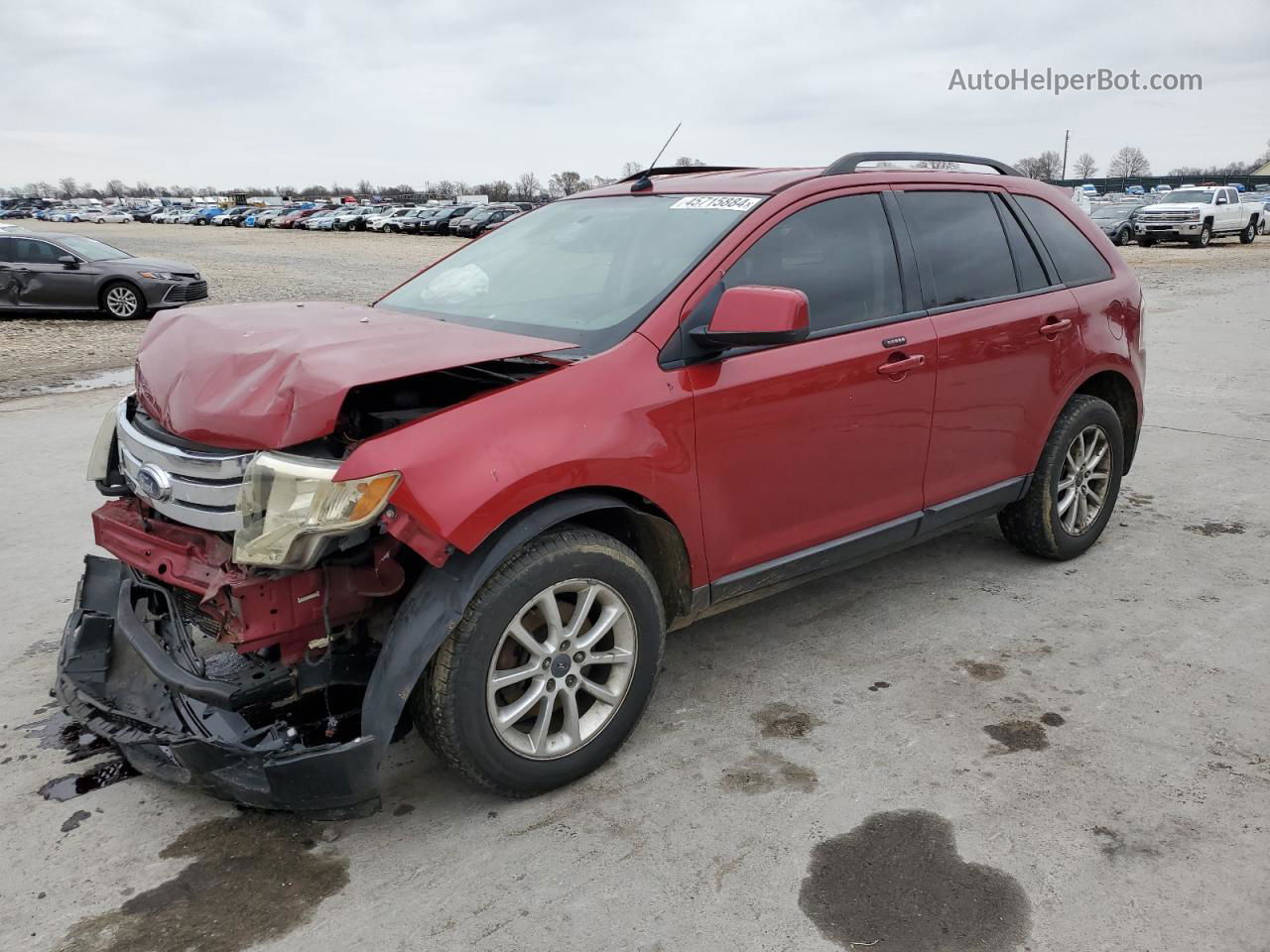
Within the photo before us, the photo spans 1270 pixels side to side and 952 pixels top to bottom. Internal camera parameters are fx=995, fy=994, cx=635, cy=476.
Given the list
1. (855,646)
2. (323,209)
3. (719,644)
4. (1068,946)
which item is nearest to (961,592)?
(855,646)

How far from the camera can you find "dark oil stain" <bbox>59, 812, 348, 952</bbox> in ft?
8.07

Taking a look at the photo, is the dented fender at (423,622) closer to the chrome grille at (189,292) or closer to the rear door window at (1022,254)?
the rear door window at (1022,254)

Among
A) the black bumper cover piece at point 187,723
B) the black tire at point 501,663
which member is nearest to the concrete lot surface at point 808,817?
the black tire at point 501,663

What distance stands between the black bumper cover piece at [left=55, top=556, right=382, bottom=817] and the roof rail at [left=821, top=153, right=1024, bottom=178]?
271cm

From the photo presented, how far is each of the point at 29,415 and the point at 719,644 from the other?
270 inches

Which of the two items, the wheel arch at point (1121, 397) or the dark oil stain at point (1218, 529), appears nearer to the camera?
the wheel arch at point (1121, 397)

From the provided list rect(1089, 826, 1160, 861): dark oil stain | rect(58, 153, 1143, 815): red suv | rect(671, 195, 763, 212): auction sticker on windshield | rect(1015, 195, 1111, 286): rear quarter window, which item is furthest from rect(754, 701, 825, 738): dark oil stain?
rect(1015, 195, 1111, 286): rear quarter window

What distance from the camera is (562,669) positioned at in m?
2.96

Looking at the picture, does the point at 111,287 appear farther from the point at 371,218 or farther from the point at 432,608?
the point at 371,218

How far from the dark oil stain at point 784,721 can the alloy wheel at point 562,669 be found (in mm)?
608

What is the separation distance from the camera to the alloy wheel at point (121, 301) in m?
14.8

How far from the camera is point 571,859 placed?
2748 mm

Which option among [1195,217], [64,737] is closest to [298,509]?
[64,737]

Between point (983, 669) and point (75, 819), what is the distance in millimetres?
3128
